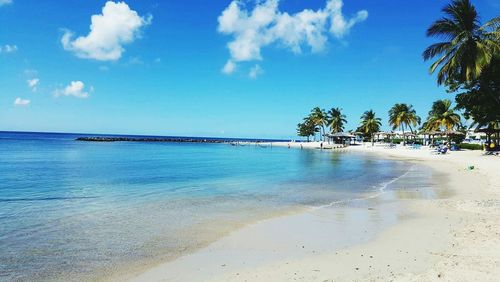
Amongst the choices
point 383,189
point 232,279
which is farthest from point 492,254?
point 383,189

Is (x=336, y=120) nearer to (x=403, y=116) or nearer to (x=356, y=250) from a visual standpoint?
(x=403, y=116)

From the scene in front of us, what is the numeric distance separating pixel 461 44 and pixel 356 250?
21.3 meters

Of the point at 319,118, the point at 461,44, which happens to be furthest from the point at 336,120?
the point at 461,44

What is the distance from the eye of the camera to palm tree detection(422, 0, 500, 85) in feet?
73.8

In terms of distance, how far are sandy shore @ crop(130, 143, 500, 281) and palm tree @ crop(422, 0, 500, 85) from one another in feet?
46.2

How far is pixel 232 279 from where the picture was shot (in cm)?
638

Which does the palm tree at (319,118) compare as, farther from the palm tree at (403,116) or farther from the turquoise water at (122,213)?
the turquoise water at (122,213)

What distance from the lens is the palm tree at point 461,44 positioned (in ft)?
73.8

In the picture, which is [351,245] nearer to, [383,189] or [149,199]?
[149,199]


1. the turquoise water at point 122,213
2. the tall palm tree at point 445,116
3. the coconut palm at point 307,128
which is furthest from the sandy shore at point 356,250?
the coconut palm at point 307,128

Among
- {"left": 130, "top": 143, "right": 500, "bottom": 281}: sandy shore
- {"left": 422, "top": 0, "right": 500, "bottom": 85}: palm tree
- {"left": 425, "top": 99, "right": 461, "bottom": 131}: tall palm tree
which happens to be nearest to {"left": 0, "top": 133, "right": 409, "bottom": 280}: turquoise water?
{"left": 130, "top": 143, "right": 500, "bottom": 281}: sandy shore

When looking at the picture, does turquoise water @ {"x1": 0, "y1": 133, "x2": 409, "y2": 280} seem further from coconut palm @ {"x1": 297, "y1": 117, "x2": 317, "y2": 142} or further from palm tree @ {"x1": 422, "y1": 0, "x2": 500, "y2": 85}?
coconut palm @ {"x1": 297, "y1": 117, "x2": 317, "y2": 142}

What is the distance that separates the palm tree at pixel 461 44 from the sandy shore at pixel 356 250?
1407cm

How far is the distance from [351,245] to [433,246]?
1.67m
